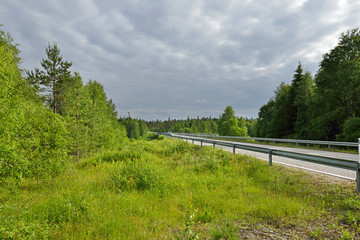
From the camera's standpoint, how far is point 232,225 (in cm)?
382

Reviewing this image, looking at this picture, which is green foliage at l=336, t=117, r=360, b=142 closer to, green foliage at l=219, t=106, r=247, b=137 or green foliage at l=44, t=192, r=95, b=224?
green foliage at l=44, t=192, r=95, b=224

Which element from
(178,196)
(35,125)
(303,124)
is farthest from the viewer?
(303,124)

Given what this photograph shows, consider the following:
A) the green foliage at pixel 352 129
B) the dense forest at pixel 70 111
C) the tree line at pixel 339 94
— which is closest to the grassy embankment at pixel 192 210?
the dense forest at pixel 70 111

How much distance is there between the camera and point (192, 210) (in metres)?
4.78

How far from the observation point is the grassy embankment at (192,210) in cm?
363

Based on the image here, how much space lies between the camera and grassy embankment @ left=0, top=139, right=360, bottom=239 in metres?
3.63

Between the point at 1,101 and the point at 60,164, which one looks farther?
the point at 60,164

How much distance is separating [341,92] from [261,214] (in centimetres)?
2228

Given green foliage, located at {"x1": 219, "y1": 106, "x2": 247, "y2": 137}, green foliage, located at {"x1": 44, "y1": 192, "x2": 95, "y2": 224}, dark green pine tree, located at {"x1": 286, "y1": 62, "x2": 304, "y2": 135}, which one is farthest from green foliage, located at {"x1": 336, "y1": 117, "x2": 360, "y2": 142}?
green foliage, located at {"x1": 219, "y1": 106, "x2": 247, "y2": 137}

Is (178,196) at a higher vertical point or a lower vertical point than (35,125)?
lower

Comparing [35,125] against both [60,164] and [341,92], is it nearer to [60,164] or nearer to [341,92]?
[60,164]

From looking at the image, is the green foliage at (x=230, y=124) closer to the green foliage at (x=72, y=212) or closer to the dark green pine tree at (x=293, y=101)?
the dark green pine tree at (x=293, y=101)

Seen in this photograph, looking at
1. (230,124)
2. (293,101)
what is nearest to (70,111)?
(293,101)

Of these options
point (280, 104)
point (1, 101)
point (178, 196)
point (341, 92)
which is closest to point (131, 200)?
point (178, 196)
